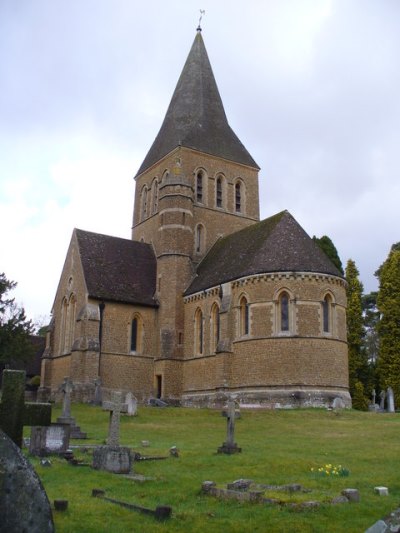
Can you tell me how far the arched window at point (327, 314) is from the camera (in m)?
30.2

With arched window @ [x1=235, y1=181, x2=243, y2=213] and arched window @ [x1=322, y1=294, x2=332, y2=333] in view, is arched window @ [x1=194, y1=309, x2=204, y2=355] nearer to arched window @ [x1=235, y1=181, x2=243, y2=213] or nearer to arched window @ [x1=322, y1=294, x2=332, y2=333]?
arched window @ [x1=322, y1=294, x2=332, y2=333]

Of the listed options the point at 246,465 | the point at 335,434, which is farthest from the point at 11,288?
the point at 246,465

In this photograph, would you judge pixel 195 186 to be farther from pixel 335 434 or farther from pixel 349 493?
pixel 349 493

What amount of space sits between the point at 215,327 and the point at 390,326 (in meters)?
13.6

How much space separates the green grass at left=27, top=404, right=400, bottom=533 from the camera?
822 centimetres

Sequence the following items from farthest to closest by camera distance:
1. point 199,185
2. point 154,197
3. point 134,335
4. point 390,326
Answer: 1. point 154,197
2. point 199,185
3. point 390,326
4. point 134,335

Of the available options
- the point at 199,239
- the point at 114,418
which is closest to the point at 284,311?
the point at 199,239

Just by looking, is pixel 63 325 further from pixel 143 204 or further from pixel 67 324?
pixel 143 204

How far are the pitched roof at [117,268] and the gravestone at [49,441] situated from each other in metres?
19.9

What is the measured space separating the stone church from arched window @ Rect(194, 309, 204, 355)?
8 cm

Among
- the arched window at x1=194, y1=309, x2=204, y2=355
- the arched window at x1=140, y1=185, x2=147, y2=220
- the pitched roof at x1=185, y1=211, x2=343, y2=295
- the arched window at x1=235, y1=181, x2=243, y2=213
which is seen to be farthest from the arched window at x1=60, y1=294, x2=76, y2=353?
the arched window at x1=235, y1=181, x2=243, y2=213

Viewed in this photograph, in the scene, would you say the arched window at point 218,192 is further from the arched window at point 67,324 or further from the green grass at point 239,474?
the green grass at point 239,474

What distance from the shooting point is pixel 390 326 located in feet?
131

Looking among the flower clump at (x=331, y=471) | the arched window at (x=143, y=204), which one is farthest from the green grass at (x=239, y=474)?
the arched window at (x=143, y=204)
